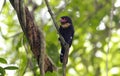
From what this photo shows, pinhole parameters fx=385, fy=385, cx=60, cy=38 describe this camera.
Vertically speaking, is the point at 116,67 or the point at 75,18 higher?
the point at 75,18

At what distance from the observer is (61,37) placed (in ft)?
5.56

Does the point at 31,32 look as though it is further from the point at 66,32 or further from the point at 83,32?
the point at 83,32

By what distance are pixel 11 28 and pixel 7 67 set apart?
2.38 metres

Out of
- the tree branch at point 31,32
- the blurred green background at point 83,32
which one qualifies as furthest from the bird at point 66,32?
the blurred green background at point 83,32

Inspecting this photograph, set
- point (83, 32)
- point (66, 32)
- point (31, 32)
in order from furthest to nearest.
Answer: point (83, 32) < point (66, 32) < point (31, 32)

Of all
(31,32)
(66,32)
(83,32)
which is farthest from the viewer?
(83,32)

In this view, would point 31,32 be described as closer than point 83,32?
Yes

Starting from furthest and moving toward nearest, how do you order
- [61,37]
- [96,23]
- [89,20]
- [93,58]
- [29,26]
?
[93,58], [89,20], [96,23], [61,37], [29,26]

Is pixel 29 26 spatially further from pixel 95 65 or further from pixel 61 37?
pixel 95 65

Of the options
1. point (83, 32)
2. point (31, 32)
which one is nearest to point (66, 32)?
A: point (31, 32)

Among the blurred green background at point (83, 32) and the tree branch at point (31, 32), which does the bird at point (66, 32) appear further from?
the blurred green background at point (83, 32)

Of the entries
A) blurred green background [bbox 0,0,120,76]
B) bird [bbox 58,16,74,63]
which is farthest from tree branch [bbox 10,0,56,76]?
blurred green background [bbox 0,0,120,76]

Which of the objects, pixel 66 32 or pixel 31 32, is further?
pixel 66 32

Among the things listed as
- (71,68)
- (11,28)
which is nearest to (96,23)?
(71,68)
